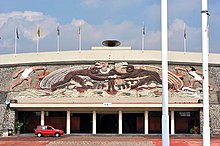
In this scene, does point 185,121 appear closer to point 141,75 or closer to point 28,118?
point 141,75

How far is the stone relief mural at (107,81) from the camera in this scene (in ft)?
133

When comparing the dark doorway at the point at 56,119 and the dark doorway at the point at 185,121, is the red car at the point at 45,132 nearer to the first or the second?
the dark doorway at the point at 56,119

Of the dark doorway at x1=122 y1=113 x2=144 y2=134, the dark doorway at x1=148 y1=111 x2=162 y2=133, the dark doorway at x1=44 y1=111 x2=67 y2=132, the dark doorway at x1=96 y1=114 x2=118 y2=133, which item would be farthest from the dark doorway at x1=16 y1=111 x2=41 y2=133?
the dark doorway at x1=148 y1=111 x2=162 y2=133

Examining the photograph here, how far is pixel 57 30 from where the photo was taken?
50750 mm

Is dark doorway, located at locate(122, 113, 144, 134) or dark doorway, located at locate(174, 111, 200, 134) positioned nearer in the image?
dark doorway, located at locate(174, 111, 200, 134)

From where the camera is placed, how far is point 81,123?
4022cm

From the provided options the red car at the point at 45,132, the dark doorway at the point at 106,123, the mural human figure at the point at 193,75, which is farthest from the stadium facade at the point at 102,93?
the red car at the point at 45,132

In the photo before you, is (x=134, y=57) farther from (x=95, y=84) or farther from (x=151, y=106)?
(x=151, y=106)

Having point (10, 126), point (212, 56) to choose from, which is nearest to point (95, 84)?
point (10, 126)

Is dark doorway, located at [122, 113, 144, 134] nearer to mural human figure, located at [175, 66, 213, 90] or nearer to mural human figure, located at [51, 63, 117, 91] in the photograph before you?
mural human figure, located at [51, 63, 117, 91]

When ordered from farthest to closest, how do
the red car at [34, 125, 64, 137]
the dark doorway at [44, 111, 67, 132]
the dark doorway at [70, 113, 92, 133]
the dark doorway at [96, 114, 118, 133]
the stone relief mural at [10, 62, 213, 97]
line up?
the stone relief mural at [10, 62, 213, 97] → the dark doorway at [96, 114, 118, 133] → the dark doorway at [70, 113, 92, 133] → the dark doorway at [44, 111, 67, 132] → the red car at [34, 125, 64, 137]

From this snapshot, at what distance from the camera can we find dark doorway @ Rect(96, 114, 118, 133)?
4022 cm

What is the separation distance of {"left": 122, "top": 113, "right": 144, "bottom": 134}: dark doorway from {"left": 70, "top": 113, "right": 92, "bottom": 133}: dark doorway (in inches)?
146

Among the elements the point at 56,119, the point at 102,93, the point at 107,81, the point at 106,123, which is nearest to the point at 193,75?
the point at 107,81
